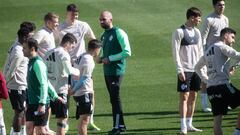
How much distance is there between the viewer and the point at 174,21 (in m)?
28.4

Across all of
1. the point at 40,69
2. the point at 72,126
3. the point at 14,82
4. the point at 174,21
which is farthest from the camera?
the point at 174,21

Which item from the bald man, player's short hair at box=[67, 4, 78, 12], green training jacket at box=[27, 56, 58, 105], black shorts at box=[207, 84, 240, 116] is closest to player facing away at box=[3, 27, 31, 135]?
green training jacket at box=[27, 56, 58, 105]

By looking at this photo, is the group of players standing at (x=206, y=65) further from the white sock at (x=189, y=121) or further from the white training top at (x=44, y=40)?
the white training top at (x=44, y=40)

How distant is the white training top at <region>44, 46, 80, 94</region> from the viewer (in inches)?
574

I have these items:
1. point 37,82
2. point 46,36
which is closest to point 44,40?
point 46,36

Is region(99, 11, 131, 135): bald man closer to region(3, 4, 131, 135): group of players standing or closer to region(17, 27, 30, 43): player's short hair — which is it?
region(3, 4, 131, 135): group of players standing

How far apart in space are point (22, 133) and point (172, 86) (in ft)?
19.8

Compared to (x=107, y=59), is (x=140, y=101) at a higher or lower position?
lower

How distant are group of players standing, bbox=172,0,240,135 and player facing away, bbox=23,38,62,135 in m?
2.74

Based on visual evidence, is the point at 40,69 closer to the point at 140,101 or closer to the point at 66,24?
the point at 66,24

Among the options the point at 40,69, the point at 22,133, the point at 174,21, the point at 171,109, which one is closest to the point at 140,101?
the point at 171,109

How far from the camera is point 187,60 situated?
1589 centimetres

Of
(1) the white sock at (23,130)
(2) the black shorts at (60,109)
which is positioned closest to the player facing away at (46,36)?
(1) the white sock at (23,130)

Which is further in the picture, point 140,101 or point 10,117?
point 140,101
